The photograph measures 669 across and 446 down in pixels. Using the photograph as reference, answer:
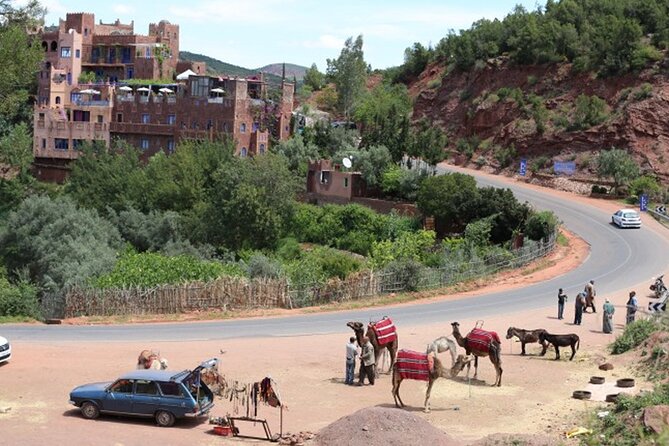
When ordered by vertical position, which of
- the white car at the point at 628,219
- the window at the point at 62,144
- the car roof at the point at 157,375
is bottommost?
the car roof at the point at 157,375

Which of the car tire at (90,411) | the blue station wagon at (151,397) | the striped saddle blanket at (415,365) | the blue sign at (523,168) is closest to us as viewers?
the blue station wagon at (151,397)

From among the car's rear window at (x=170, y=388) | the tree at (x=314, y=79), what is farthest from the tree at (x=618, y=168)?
the tree at (x=314, y=79)

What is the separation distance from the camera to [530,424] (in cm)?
2077

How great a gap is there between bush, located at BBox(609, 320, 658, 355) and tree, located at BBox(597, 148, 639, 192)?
39.7 m

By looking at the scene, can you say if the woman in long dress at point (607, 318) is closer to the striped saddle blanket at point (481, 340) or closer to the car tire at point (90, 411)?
the striped saddle blanket at point (481, 340)

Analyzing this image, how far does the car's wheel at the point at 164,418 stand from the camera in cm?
2034

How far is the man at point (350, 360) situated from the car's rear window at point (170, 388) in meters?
5.19

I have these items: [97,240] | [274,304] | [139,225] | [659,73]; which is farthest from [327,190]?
[659,73]

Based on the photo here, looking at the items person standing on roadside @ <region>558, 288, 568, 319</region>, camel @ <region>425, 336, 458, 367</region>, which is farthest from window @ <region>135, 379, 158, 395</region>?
person standing on roadside @ <region>558, 288, 568, 319</region>

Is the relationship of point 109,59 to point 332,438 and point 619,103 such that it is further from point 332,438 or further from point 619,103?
point 332,438

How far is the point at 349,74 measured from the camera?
320ft

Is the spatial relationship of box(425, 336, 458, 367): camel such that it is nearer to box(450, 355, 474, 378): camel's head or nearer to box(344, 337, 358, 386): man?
box(450, 355, 474, 378): camel's head

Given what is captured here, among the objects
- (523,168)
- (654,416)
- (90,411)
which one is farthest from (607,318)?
(523,168)

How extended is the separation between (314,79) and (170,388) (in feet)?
344
